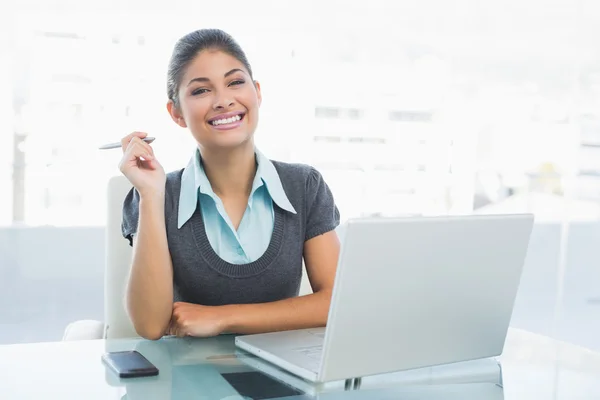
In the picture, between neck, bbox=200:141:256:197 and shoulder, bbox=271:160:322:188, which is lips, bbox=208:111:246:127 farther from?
shoulder, bbox=271:160:322:188

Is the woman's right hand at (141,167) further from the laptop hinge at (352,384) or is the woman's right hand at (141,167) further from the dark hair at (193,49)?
the laptop hinge at (352,384)

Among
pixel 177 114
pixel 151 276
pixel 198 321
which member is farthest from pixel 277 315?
pixel 177 114

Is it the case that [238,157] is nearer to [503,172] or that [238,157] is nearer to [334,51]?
[334,51]

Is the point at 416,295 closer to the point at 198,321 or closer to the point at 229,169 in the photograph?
the point at 198,321

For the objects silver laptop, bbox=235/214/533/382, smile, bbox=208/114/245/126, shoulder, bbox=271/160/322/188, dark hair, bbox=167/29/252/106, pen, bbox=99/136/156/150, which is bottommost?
silver laptop, bbox=235/214/533/382

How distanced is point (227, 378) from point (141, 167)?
0.61 metres

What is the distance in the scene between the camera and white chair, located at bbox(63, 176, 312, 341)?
5.88ft

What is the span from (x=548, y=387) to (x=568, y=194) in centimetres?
347

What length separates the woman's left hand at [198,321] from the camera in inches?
57.7

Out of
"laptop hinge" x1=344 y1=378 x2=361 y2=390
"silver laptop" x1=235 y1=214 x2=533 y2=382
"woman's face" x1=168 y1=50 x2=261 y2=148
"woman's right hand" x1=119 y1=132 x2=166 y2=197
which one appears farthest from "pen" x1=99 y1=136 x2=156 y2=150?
"laptop hinge" x1=344 y1=378 x2=361 y2=390

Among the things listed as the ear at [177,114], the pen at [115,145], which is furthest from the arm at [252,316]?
the ear at [177,114]

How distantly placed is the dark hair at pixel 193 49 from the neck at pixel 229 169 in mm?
160

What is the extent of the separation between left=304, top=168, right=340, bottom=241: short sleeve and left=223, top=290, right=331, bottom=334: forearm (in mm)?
228

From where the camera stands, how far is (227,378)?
48.4 inches
